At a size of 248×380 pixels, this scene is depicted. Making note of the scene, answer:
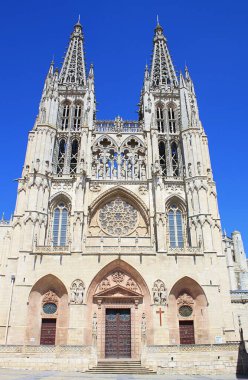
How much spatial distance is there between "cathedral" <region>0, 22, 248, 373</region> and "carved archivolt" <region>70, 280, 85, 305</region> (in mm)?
64

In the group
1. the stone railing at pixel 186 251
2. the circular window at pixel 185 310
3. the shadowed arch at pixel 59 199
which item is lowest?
the circular window at pixel 185 310

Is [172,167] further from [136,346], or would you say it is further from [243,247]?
[243,247]

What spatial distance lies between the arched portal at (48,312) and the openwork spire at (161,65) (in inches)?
904

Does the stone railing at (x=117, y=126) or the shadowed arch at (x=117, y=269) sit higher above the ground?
the stone railing at (x=117, y=126)

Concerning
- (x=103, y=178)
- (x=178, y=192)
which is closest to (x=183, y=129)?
(x=178, y=192)

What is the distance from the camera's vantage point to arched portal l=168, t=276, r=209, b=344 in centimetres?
2241

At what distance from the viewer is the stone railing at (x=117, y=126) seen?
105ft

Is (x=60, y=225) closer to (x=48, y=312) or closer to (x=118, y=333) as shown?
(x=48, y=312)

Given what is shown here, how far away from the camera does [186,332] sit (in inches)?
901

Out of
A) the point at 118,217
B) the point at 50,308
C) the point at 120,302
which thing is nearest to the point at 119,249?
the point at 120,302

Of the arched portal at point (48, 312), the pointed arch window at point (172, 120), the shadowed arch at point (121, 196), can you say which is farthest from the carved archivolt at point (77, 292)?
the pointed arch window at point (172, 120)

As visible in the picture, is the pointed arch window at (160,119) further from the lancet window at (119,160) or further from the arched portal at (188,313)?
the arched portal at (188,313)

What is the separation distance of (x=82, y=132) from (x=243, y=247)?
982 inches

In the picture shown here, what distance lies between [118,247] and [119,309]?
418 cm
